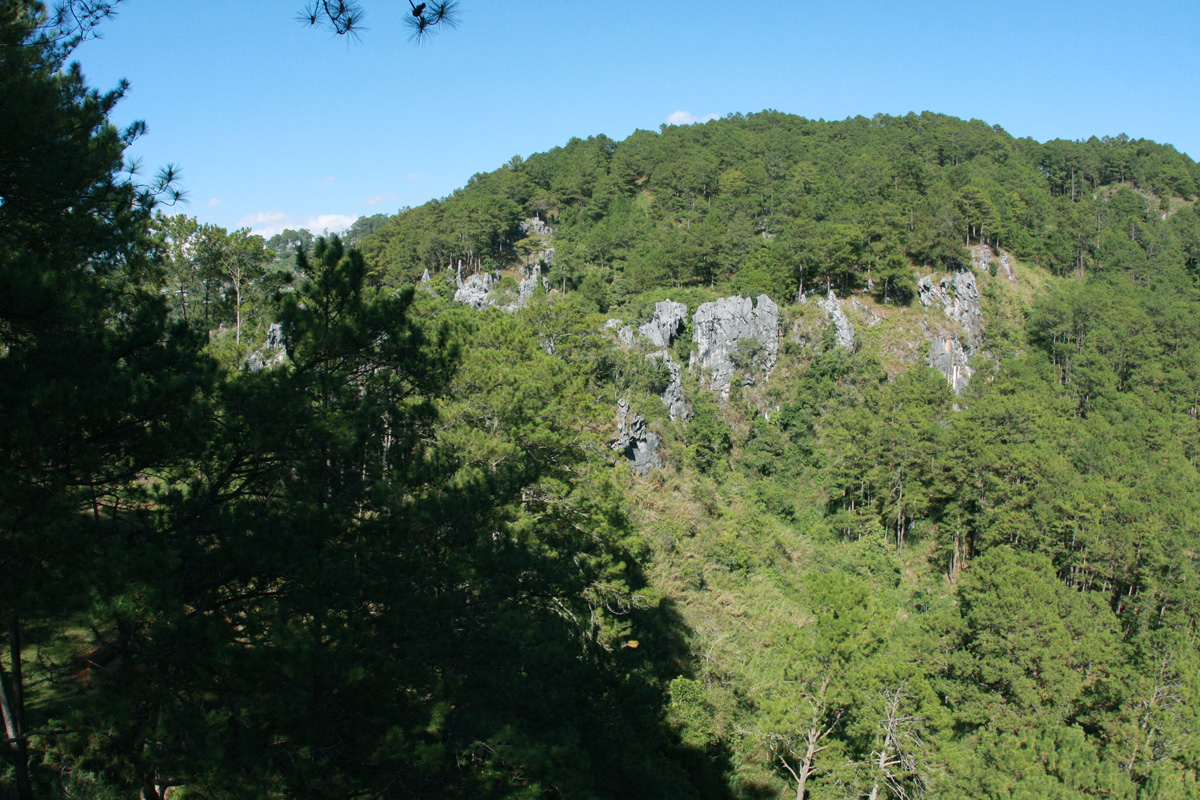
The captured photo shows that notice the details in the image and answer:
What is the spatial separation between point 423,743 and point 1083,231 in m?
72.8

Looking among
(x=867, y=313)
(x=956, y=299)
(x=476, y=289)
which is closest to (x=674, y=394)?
(x=867, y=313)

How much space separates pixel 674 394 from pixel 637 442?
20.7 feet

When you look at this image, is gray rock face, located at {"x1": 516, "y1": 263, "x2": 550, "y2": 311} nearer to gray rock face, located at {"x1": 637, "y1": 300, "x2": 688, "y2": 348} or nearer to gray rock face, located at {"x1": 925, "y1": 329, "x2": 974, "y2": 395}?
gray rock face, located at {"x1": 637, "y1": 300, "x2": 688, "y2": 348}

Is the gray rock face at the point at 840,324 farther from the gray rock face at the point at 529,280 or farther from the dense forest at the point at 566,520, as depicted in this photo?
the gray rock face at the point at 529,280

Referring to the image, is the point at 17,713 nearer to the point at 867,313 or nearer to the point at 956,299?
the point at 867,313

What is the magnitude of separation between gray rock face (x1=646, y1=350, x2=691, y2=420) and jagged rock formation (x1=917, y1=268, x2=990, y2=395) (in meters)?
15.1

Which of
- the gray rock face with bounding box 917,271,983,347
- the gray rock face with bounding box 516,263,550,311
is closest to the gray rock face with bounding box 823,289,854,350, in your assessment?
the gray rock face with bounding box 917,271,983,347

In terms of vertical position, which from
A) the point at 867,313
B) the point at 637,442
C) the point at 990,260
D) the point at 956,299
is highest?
the point at 990,260

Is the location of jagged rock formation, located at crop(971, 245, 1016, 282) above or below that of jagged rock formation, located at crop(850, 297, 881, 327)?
above

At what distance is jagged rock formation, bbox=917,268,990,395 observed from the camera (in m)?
41.3

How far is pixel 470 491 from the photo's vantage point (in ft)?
25.2

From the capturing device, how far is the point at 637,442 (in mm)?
31047

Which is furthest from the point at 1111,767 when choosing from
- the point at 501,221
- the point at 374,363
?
the point at 501,221

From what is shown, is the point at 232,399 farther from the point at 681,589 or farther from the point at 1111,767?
Result: the point at 1111,767
